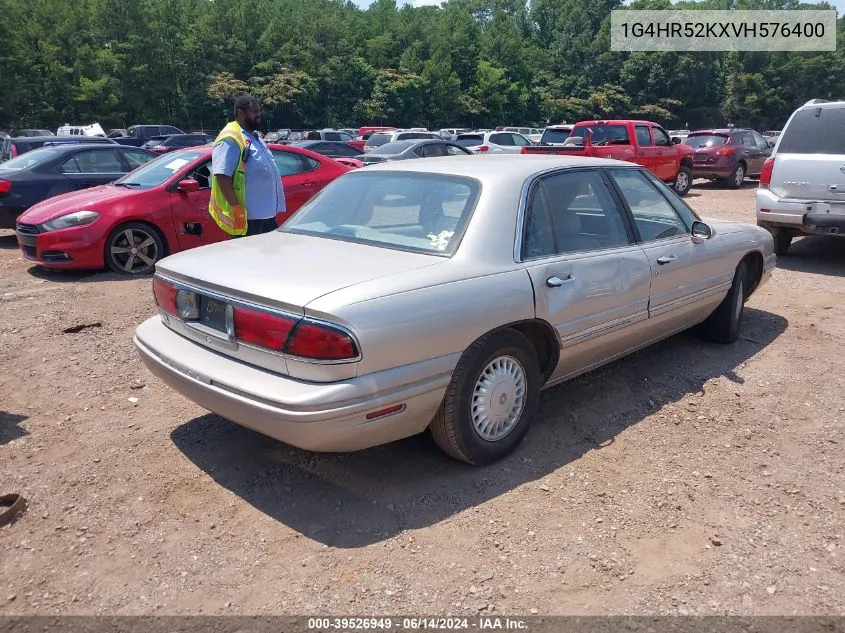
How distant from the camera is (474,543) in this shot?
9.98ft

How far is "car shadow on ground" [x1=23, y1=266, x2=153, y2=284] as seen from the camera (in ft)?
25.7

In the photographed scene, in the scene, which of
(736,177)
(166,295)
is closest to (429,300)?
(166,295)

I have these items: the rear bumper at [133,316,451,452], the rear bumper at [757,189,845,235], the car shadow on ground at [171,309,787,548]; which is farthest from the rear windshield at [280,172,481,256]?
the rear bumper at [757,189,845,235]

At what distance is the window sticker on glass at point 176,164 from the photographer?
26.9ft

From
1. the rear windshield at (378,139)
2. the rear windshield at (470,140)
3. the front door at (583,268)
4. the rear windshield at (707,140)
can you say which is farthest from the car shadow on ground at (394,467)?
the rear windshield at (378,139)

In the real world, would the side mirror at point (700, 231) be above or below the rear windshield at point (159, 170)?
below

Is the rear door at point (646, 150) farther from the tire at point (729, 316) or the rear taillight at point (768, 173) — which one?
the tire at point (729, 316)

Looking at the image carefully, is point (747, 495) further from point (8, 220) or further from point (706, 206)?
point (706, 206)

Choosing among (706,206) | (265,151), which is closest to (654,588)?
(265,151)

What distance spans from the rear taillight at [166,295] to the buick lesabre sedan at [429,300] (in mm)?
15

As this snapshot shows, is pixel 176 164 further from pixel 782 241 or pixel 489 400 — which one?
pixel 782 241

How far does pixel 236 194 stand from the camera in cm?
553

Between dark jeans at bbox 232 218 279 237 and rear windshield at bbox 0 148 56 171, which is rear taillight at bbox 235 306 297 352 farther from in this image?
rear windshield at bbox 0 148 56 171

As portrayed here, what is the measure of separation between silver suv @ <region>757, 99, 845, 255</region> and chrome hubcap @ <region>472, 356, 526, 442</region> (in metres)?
6.00
